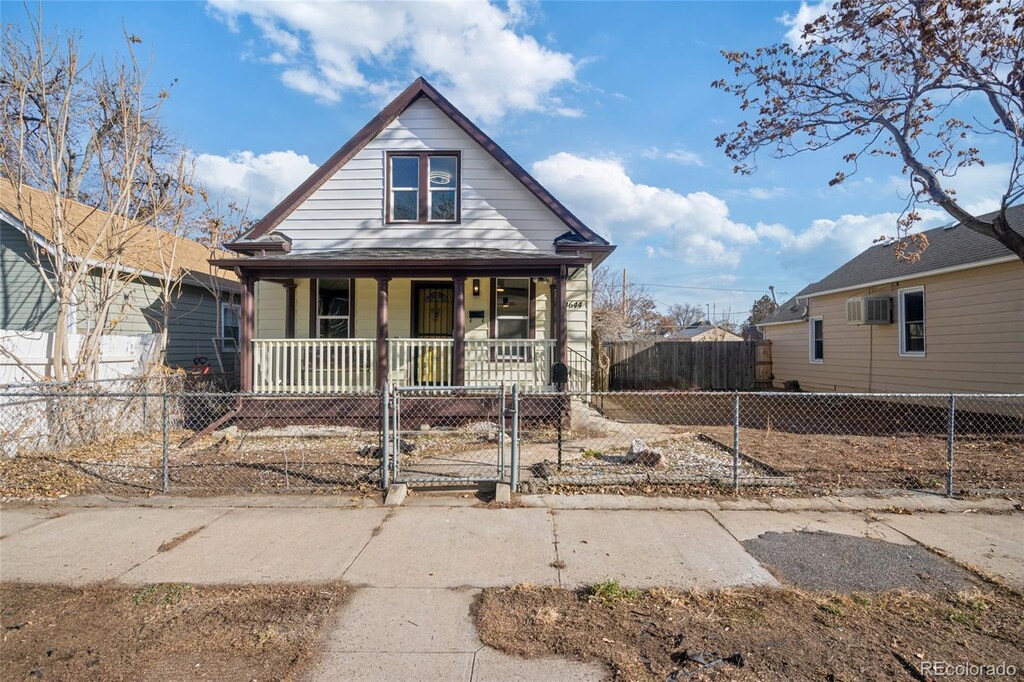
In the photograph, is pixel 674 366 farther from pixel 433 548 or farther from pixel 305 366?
pixel 433 548

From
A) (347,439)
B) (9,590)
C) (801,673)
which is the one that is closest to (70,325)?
(347,439)

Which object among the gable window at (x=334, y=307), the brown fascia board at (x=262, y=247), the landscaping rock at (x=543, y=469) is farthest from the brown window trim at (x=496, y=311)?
the landscaping rock at (x=543, y=469)

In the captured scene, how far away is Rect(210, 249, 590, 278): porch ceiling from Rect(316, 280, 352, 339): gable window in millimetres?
1563

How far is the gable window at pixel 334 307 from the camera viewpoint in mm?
11703

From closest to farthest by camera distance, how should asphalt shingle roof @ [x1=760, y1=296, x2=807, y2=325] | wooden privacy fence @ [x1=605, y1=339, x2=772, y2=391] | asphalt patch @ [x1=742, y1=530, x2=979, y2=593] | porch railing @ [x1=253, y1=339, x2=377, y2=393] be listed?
asphalt patch @ [x1=742, y1=530, x2=979, y2=593] < porch railing @ [x1=253, y1=339, x2=377, y2=393] < asphalt shingle roof @ [x1=760, y1=296, x2=807, y2=325] < wooden privacy fence @ [x1=605, y1=339, x2=772, y2=391]

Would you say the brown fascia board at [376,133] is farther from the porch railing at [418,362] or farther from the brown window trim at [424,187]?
the porch railing at [418,362]

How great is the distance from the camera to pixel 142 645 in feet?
10.1

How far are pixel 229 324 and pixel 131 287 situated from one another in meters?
3.72

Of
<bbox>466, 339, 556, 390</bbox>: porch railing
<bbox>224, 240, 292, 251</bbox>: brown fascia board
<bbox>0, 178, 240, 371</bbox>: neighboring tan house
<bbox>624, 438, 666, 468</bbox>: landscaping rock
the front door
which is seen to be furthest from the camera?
the front door

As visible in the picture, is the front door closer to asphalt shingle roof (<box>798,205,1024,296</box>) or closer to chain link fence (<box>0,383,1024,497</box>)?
chain link fence (<box>0,383,1024,497</box>)

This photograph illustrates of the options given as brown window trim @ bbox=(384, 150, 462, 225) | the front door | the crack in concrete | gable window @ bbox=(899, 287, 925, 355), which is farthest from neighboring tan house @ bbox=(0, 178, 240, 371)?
gable window @ bbox=(899, 287, 925, 355)

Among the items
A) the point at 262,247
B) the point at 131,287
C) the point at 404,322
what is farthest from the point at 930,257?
the point at 131,287

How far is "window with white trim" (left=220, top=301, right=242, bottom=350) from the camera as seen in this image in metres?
15.7

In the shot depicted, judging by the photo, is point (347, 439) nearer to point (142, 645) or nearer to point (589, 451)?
point (589, 451)
